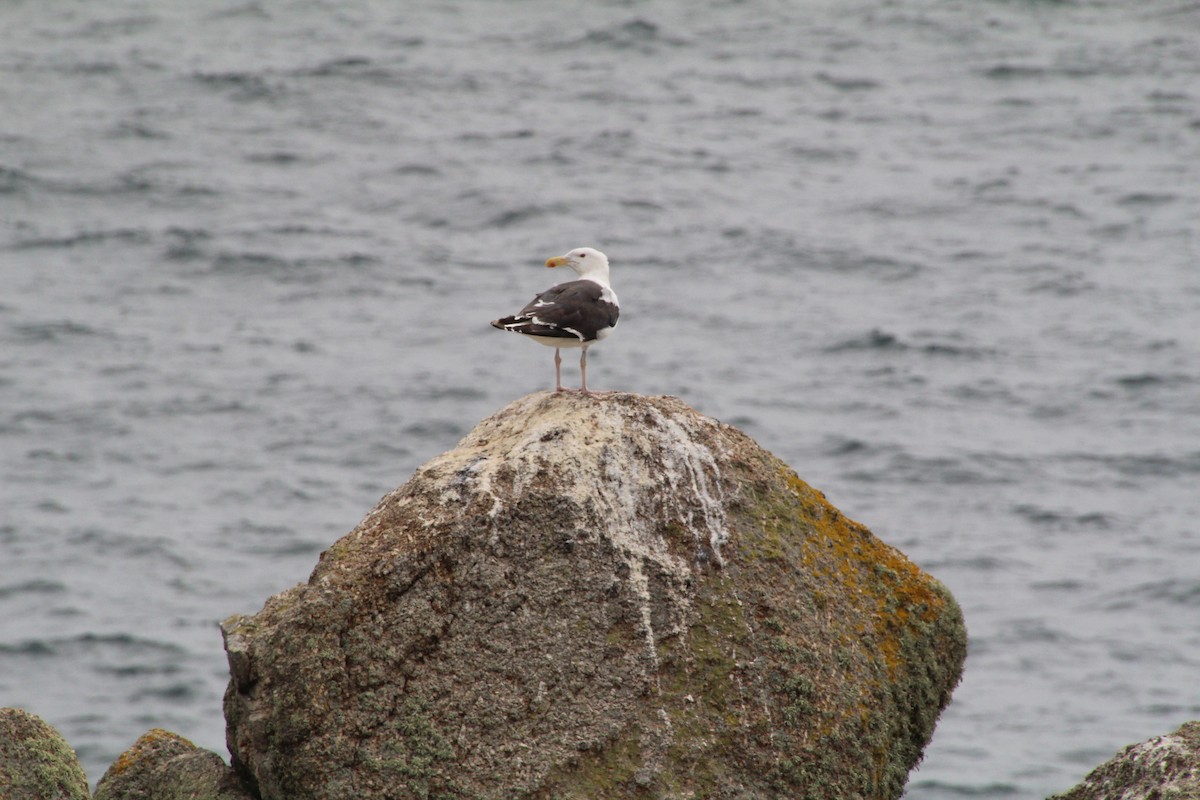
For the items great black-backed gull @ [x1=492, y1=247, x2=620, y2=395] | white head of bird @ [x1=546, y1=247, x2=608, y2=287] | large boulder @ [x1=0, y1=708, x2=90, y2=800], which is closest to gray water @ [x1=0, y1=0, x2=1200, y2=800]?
large boulder @ [x1=0, y1=708, x2=90, y2=800]

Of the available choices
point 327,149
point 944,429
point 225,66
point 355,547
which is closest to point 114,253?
point 327,149

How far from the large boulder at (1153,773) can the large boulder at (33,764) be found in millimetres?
5291

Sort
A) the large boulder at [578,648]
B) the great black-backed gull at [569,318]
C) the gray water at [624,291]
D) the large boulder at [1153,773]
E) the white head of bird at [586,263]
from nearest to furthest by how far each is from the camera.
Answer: the large boulder at [1153,773] < the large boulder at [578,648] < the great black-backed gull at [569,318] < the white head of bird at [586,263] < the gray water at [624,291]

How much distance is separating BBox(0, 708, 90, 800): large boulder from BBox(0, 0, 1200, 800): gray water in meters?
9.29

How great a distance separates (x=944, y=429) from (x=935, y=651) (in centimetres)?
1909

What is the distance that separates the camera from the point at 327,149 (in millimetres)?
38312

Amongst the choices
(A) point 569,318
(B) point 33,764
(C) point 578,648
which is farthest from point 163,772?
(A) point 569,318

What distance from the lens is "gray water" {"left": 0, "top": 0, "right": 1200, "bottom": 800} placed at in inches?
825

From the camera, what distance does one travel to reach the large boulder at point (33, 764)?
795cm

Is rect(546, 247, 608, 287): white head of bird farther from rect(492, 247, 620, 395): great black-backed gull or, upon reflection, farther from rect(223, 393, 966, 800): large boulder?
rect(223, 393, 966, 800): large boulder

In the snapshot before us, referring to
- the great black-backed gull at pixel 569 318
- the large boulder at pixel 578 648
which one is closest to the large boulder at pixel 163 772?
the large boulder at pixel 578 648

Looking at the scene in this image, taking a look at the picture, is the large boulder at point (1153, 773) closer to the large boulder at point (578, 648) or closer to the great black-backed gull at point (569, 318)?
the large boulder at point (578, 648)

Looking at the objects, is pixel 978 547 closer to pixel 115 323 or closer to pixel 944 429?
pixel 944 429

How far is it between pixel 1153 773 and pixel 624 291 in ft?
80.2
